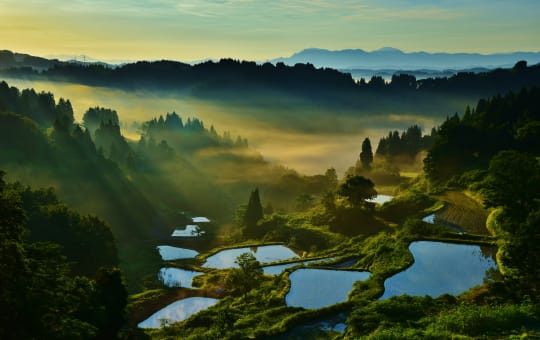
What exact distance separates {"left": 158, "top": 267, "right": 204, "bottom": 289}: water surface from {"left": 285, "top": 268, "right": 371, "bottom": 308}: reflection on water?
20.0 metres

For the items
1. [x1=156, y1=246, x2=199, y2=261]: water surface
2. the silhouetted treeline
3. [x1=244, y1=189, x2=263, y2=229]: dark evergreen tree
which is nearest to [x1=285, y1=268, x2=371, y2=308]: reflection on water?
the silhouetted treeline

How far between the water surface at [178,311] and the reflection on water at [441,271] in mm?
19073

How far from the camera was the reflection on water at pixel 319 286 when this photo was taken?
3641cm

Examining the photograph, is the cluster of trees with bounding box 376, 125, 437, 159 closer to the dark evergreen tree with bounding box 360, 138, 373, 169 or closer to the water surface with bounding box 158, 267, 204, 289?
the dark evergreen tree with bounding box 360, 138, 373, 169

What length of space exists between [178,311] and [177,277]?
748 inches

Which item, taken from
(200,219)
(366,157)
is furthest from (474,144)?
(200,219)

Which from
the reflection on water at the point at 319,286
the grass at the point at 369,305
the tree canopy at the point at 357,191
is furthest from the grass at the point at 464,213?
the reflection on water at the point at 319,286

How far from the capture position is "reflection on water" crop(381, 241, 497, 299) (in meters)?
35.4

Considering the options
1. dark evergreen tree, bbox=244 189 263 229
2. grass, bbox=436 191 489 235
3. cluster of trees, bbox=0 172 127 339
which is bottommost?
dark evergreen tree, bbox=244 189 263 229

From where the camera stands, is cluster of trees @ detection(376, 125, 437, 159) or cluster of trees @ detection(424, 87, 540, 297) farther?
cluster of trees @ detection(376, 125, 437, 159)

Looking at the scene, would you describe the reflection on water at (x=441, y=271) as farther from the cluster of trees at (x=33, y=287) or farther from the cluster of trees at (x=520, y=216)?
the cluster of trees at (x=33, y=287)

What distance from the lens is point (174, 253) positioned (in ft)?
319

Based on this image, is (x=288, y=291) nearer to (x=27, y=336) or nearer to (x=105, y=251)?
(x=27, y=336)

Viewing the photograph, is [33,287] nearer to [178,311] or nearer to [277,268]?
[178,311]
